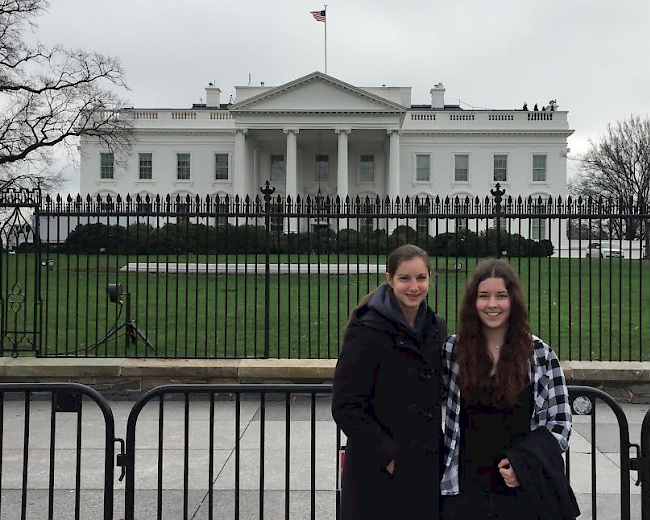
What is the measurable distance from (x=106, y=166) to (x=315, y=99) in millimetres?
19472

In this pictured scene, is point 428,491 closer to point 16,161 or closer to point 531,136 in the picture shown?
point 16,161

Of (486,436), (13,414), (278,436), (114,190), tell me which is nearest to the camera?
(486,436)

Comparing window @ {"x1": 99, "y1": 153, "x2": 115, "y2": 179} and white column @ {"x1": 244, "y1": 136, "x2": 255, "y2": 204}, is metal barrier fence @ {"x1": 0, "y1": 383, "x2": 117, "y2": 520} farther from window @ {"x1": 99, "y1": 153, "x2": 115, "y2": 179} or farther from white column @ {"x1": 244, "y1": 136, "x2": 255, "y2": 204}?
window @ {"x1": 99, "y1": 153, "x2": 115, "y2": 179}

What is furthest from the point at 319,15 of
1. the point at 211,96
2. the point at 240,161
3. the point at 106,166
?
the point at 106,166

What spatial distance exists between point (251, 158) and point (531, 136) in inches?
993

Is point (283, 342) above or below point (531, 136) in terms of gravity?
below

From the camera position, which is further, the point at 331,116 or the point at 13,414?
the point at 331,116

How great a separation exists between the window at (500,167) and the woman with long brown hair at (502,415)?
5701cm

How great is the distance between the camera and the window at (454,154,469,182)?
57.0 m

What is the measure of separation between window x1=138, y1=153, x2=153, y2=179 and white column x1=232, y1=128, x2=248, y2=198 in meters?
8.83

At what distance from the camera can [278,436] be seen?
6.10 meters

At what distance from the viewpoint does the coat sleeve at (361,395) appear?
2525 mm

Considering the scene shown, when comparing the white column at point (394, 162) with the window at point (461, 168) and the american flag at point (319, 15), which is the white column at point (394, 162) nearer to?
the window at point (461, 168)

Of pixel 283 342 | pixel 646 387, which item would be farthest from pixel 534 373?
pixel 283 342
